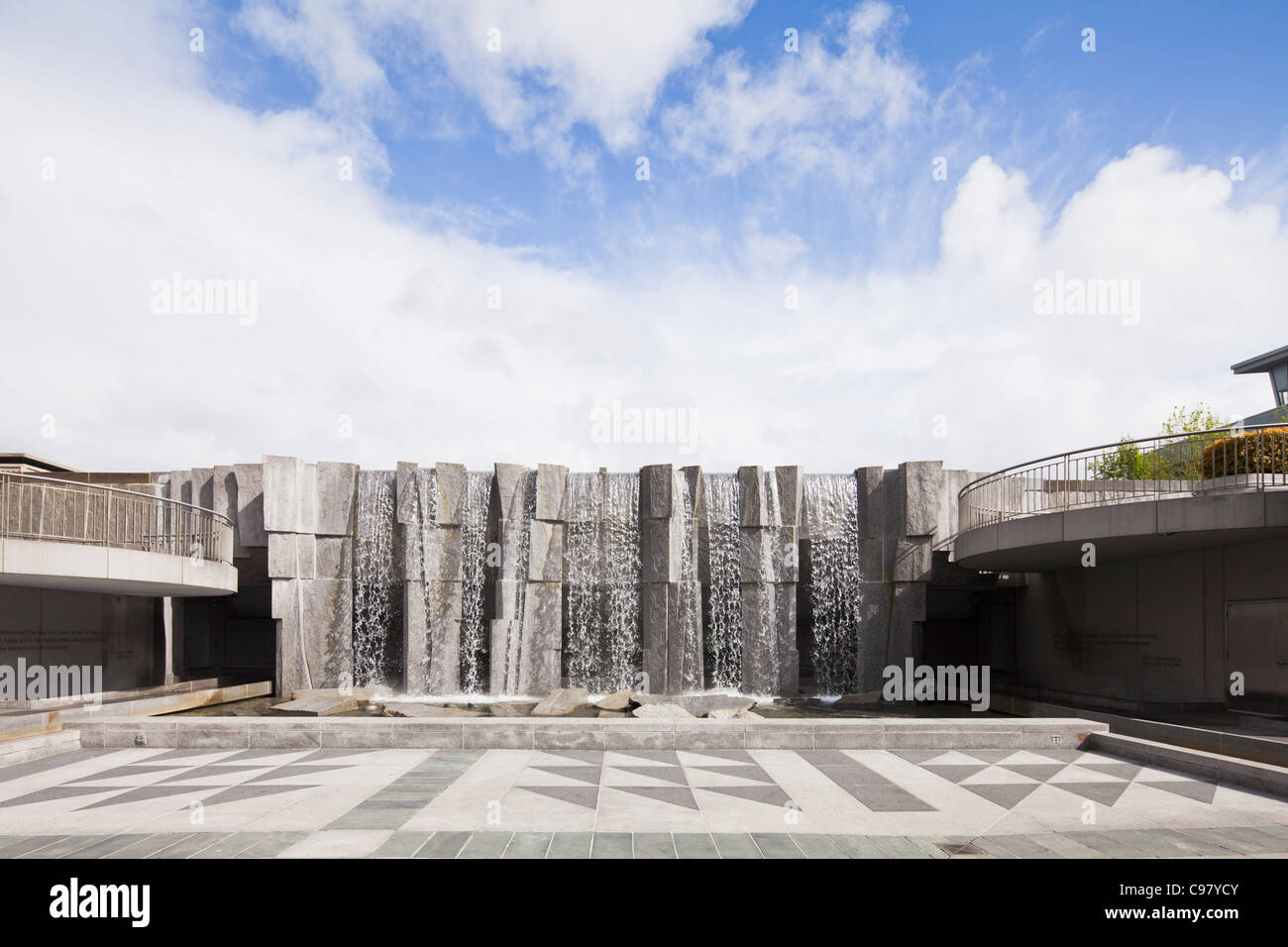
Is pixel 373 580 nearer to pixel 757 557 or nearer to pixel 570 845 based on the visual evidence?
pixel 757 557

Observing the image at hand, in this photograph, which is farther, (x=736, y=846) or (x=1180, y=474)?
(x=1180, y=474)

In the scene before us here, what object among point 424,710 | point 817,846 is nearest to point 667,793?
point 817,846

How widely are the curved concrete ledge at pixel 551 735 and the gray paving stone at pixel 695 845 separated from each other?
13.3ft

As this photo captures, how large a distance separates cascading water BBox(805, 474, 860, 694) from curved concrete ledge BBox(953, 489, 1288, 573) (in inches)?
207

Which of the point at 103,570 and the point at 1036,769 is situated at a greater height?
the point at 103,570

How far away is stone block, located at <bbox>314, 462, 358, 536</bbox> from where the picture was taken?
22.3 meters

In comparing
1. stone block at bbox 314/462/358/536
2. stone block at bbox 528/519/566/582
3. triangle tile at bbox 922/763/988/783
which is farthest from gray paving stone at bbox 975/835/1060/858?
stone block at bbox 314/462/358/536

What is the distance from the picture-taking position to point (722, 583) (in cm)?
2230

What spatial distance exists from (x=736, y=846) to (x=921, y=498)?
16.5 m

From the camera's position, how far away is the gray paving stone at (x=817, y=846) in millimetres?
6027

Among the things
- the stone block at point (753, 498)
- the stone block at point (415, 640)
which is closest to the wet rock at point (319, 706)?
the stone block at point (415, 640)

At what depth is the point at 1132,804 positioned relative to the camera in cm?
780
